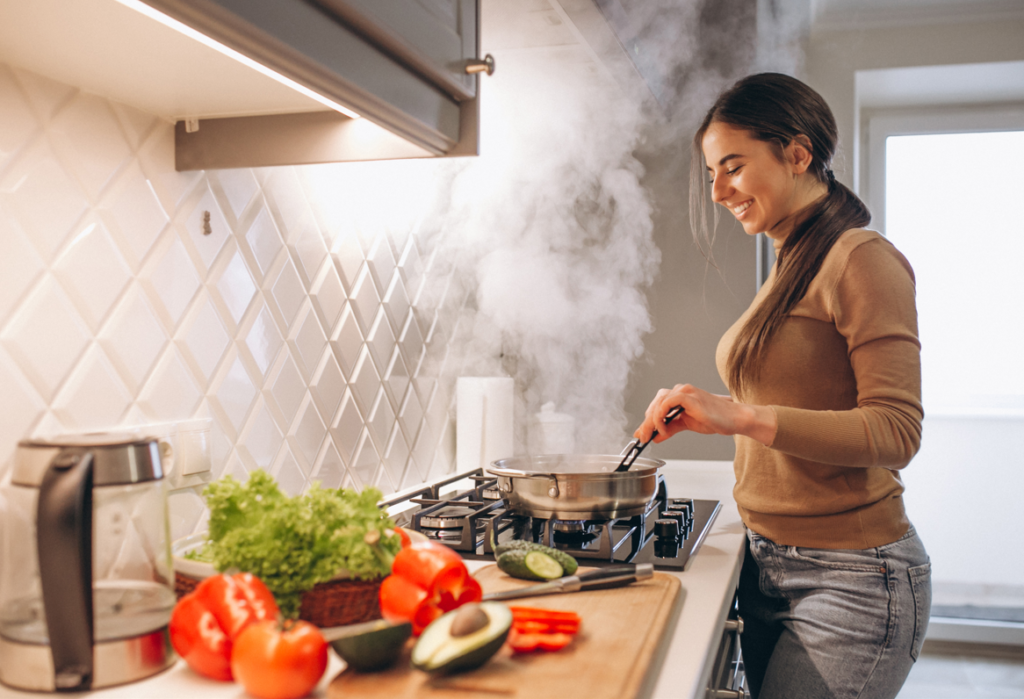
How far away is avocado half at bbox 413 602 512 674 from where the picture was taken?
0.75m

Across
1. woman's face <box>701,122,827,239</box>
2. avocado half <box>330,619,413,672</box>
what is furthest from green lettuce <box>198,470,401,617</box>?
woman's face <box>701,122,827,239</box>

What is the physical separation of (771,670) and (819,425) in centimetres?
42

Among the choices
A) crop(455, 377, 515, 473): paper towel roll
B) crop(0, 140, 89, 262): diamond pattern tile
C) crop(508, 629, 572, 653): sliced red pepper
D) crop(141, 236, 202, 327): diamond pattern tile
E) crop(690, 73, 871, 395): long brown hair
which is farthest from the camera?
crop(455, 377, 515, 473): paper towel roll

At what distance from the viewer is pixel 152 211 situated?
1.15m

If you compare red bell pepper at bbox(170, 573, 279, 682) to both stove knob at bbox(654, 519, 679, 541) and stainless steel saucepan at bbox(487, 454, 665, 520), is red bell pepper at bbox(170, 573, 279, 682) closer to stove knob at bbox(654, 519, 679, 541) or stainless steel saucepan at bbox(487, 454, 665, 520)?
stainless steel saucepan at bbox(487, 454, 665, 520)

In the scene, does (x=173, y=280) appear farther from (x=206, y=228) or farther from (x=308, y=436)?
(x=308, y=436)

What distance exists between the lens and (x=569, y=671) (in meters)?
0.79

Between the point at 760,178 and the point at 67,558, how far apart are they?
112 centimetres

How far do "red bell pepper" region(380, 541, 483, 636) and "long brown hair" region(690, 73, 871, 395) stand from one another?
632 mm

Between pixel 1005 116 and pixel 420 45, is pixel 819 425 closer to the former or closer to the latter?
pixel 420 45

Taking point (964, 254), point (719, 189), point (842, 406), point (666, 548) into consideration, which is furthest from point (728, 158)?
point (964, 254)

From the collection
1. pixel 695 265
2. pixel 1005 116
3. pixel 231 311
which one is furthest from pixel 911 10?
pixel 231 311

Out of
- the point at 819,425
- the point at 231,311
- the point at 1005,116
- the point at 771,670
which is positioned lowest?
the point at 771,670

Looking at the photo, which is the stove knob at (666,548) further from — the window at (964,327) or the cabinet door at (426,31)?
the window at (964,327)
